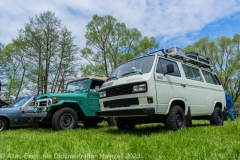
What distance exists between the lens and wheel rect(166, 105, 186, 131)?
4.84 meters

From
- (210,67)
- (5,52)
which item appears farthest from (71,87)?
(5,52)

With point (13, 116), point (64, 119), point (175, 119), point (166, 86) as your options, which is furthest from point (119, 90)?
point (13, 116)

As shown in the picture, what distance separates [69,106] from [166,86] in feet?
12.2

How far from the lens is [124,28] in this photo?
27.8m

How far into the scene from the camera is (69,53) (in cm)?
2178

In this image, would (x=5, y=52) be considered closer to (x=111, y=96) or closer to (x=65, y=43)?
(x=65, y=43)

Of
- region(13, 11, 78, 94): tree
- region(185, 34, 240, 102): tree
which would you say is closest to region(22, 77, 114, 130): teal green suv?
region(13, 11, 78, 94): tree

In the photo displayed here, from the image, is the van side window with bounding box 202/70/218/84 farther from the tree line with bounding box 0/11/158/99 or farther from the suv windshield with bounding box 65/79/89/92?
the tree line with bounding box 0/11/158/99

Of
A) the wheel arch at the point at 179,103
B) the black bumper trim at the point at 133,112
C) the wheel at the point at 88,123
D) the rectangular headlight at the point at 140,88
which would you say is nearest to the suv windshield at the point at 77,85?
the wheel at the point at 88,123

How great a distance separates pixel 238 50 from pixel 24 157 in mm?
34855

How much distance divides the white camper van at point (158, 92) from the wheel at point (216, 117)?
0.24 metres

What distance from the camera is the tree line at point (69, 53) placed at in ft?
69.0

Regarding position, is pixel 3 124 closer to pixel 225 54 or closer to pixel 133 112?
pixel 133 112

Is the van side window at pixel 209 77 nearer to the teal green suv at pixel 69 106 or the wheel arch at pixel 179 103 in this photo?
the wheel arch at pixel 179 103
